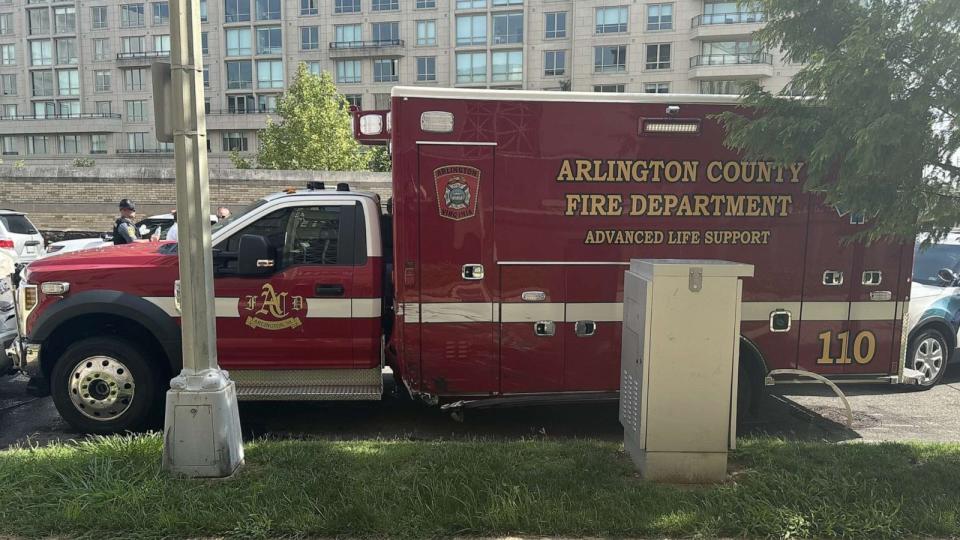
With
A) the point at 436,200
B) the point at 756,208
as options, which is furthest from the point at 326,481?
the point at 756,208

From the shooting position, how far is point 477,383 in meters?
5.36

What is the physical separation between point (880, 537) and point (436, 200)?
360cm

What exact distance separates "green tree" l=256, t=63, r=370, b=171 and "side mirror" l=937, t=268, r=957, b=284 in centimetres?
3114

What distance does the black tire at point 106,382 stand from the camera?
5.19m

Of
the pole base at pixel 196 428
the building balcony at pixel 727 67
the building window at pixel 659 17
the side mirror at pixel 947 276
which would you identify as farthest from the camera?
the building window at pixel 659 17

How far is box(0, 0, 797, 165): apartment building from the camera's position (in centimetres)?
4822

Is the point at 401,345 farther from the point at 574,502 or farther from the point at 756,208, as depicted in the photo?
the point at 756,208

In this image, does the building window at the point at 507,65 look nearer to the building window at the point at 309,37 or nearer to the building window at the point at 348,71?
the building window at the point at 348,71

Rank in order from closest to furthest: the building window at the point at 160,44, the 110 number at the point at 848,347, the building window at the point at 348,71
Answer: the 110 number at the point at 848,347 → the building window at the point at 348,71 → the building window at the point at 160,44

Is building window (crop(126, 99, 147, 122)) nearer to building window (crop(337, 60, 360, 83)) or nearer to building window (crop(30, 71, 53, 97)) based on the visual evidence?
building window (crop(30, 71, 53, 97))

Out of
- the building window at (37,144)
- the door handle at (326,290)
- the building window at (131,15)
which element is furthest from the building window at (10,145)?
the door handle at (326,290)

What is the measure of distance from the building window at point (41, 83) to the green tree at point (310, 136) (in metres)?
41.5

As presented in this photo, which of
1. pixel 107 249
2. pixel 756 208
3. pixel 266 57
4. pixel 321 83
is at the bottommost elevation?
pixel 107 249

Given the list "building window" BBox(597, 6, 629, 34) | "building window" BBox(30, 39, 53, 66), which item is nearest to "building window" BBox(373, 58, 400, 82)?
"building window" BBox(597, 6, 629, 34)
